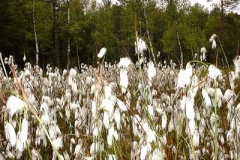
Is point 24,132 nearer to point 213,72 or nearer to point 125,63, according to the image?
point 125,63

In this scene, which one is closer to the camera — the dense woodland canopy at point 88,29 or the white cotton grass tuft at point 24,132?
the white cotton grass tuft at point 24,132

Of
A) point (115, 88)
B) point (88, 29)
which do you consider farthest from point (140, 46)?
point (88, 29)

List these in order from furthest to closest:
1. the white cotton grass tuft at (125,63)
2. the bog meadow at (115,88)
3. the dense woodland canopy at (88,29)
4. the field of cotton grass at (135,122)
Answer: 1. the dense woodland canopy at (88,29)
2. the white cotton grass tuft at (125,63)
3. the bog meadow at (115,88)
4. the field of cotton grass at (135,122)

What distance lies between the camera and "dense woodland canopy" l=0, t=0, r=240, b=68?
29688mm

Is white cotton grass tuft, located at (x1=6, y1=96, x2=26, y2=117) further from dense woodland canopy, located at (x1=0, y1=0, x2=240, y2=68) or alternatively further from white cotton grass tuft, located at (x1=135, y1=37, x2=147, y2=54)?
dense woodland canopy, located at (x1=0, y1=0, x2=240, y2=68)

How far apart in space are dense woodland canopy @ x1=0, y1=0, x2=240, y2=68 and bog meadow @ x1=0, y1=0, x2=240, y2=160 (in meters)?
0.15

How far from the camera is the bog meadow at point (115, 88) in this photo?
1.77m

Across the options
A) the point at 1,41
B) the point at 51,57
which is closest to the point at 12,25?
the point at 1,41

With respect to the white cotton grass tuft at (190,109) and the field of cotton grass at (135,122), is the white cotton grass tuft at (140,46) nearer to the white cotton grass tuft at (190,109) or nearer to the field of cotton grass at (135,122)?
the field of cotton grass at (135,122)

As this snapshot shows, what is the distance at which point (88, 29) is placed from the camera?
155ft

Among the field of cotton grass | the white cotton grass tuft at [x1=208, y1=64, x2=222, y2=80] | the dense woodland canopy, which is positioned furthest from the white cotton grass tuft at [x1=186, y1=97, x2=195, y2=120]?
the dense woodland canopy

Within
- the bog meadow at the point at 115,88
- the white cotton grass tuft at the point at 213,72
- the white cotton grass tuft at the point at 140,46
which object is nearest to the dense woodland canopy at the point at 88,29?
the bog meadow at the point at 115,88

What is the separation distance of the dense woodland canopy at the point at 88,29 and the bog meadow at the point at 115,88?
0.15 metres

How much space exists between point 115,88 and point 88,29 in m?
45.5
